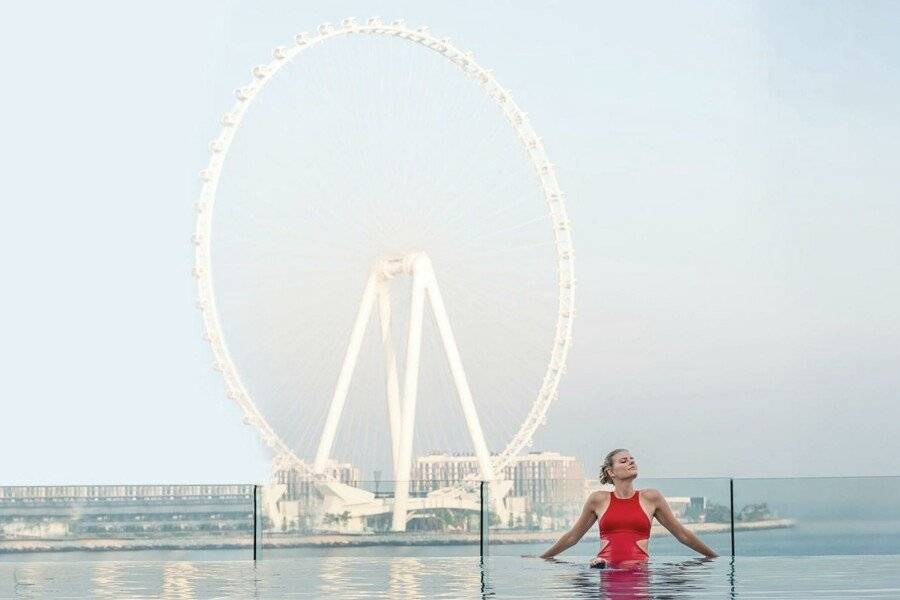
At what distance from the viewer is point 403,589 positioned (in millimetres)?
7582

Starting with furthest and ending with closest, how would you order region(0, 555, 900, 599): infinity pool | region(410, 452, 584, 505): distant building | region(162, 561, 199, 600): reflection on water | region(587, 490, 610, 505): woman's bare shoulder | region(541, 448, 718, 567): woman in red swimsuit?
1. region(410, 452, 584, 505): distant building
2. region(587, 490, 610, 505): woman's bare shoulder
3. region(541, 448, 718, 567): woman in red swimsuit
4. region(162, 561, 199, 600): reflection on water
5. region(0, 555, 900, 599): infinity pool

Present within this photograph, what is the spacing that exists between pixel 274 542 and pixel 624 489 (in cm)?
584

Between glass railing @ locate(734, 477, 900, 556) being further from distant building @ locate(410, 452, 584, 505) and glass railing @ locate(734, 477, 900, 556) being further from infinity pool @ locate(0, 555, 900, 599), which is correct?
distant building @ locate(410, 452, 584, 505)

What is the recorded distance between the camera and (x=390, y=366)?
31328 millimetres

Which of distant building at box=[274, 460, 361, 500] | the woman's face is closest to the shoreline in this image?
the woman's face

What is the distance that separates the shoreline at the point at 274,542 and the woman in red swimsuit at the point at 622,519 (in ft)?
16.5

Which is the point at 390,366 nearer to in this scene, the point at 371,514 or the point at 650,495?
the point at 371,514

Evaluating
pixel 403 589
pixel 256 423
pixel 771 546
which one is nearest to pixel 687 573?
pixel 403 589

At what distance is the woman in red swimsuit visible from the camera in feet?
26.9

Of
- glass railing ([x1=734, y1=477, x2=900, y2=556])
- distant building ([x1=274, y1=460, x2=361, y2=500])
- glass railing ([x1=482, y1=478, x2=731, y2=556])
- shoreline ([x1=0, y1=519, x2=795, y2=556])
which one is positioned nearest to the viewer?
glass railing ([x1=734, y1=477, x2=900, y2=556])

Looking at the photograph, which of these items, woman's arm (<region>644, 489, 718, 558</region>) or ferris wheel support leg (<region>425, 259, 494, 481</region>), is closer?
woman's arm (<region>644, 489, 718, 558</region>)

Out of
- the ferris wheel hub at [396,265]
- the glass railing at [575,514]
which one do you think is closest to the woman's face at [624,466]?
the glass railing at [575,514]

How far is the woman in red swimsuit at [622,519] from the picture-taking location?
322 inches

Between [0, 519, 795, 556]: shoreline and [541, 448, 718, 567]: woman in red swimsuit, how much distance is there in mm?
5026
